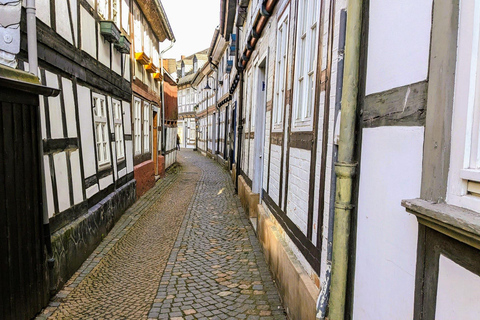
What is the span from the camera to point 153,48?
13.7m

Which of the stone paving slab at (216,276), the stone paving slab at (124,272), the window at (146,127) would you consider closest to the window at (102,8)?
the stone paving slab at (124,272)

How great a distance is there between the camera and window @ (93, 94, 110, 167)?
6793mm

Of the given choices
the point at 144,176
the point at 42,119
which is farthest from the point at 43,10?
the point at 144,176

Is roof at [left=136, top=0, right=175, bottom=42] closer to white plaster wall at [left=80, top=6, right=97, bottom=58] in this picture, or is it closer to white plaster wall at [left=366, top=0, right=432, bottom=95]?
white plaster wall at [left=80, top=6, right=97, bottom=58]

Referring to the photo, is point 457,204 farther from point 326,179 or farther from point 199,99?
point 199,99

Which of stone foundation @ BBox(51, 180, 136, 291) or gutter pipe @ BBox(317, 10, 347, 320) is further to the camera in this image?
stone foundation @ BBox(51, 180, 136, 291)

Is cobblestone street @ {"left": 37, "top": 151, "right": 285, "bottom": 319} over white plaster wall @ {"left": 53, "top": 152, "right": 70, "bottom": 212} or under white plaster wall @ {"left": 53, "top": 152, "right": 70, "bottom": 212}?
under

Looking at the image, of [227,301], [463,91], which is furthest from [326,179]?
[227,301]

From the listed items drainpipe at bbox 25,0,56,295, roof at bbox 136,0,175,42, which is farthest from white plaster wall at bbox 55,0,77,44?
roof at bbox 136,0,175,42

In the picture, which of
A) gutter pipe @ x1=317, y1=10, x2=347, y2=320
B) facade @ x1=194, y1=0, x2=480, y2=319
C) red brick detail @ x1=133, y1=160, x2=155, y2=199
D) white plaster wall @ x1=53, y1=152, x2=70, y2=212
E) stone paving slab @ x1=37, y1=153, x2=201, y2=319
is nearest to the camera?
facade @ x1=194, y1=0, x2=480, y2=319

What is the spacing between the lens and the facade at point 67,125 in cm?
369

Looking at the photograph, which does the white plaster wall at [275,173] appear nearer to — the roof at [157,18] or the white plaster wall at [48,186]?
the white plaster wall at [48,186]

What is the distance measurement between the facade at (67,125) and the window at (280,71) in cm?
278

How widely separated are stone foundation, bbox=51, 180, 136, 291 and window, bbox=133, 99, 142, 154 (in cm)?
294
